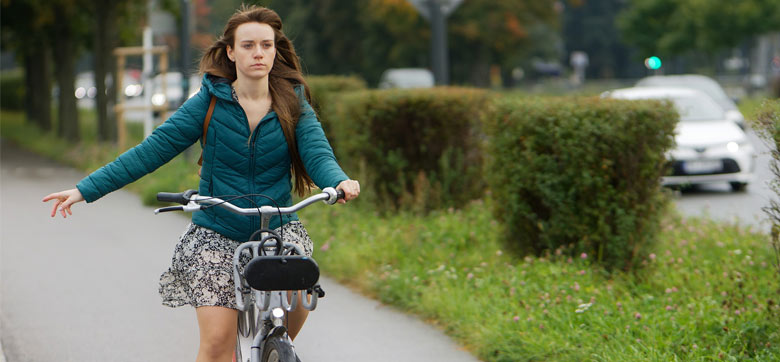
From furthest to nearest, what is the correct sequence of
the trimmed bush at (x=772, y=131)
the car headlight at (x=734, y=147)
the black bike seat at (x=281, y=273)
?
the car headlight at (x=734, y=147), the trimmed bush at (x=772, y=131), the black bike seat at (x=281, y=273)

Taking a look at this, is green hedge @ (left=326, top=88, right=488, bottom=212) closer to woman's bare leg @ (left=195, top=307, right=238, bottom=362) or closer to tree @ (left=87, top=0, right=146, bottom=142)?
woman's bare leg @ (left=195, top=307, right=238, bottom=362)

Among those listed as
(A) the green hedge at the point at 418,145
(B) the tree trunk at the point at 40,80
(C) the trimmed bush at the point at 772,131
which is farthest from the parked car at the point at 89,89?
(C) the trimmed bush at the point at 772,131

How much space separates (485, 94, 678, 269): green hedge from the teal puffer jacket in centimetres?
352

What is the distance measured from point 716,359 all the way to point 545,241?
102 inches

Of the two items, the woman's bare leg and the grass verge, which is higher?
the woman's bare leg

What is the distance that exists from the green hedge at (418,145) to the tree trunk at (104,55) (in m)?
12.3

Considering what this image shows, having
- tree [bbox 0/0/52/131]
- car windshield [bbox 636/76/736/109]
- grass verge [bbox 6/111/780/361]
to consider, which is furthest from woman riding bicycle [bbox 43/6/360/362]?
car windshield [bbox 636/76/736/109]

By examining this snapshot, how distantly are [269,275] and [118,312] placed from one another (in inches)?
149

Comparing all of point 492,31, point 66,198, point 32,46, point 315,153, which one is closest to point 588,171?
point 315,153

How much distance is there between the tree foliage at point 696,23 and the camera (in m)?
46.1

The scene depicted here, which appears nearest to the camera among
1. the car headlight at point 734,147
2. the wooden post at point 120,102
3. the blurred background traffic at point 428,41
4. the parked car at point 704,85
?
the car headlight at point 734,147

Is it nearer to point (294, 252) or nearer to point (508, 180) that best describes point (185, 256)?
point (294, 252)

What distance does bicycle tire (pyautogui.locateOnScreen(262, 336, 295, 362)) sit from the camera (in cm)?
359

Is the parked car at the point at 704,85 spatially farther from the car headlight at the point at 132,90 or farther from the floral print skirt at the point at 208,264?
the car headlight at the point at 132,90
